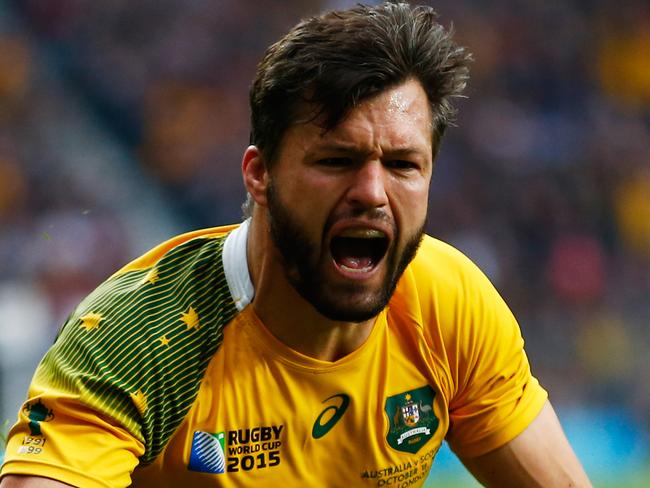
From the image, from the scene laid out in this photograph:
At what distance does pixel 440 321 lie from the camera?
129 inches

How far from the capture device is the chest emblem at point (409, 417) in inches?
129

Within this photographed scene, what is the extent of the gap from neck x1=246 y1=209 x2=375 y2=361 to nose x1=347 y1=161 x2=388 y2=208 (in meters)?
0.35

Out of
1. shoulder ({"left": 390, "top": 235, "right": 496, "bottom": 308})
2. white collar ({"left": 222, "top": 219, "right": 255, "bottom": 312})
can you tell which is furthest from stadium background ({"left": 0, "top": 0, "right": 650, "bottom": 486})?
white collar ({"left": 222, "top": 219, "right": 255, "bottom": 312})

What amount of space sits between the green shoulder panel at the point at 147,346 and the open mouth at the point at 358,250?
13.4 inches

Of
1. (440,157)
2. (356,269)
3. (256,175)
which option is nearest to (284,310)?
(356,269)

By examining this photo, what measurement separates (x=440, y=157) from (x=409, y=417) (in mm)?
Result: 6184

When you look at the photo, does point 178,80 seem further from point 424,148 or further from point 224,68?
point 424,148

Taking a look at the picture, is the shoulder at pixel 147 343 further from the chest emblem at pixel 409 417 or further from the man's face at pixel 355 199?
the chest emblem at pixel 409 417

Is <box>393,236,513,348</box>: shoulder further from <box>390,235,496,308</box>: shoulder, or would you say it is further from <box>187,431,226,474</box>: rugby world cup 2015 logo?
<box>187,431,226,474</box>: rugby world cup 2015 logo

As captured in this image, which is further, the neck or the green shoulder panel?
the neck

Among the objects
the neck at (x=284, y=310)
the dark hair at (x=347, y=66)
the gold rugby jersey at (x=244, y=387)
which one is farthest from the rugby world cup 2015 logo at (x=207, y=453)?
the dark hair at (x=347, y=66)

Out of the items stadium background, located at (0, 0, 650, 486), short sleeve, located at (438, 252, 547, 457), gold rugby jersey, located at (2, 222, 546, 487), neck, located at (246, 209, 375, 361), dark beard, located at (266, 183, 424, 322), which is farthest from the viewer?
stadium background, located at (0, 0, 650, 486)

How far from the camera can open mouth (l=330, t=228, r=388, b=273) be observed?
3.07m

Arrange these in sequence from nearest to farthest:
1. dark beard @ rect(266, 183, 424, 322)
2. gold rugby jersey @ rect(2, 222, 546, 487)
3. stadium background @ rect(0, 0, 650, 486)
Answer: gold rugby jersey @ rect(2, 222, 546, 487)
dark beard @ rect(266, 183, 424, 322)
stadium background @ rect(0, 0, 650, 486)
